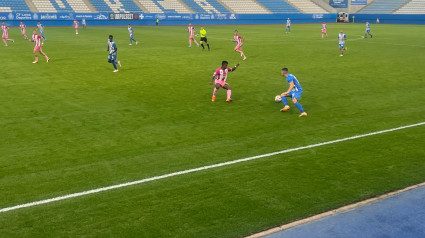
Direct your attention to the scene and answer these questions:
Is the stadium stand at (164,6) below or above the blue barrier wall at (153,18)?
above

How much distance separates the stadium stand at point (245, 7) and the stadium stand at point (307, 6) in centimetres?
984

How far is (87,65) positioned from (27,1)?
51683 millimetres

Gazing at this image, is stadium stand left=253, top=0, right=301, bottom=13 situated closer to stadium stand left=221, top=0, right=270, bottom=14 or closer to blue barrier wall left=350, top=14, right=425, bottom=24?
stadium stand left=221, top=0, right=270, bottom=14

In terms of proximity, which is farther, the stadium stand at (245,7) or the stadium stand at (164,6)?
the stadium stand at (245,7)

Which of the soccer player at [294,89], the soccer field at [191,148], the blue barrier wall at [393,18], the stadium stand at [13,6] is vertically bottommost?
the soccer field at [191,148]

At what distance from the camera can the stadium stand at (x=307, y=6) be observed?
86.9 m

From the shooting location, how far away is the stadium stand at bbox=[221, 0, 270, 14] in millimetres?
80062

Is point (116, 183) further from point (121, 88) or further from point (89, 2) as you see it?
point (89, 2)

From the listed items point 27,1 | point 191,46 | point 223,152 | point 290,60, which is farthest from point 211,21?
point 223,152

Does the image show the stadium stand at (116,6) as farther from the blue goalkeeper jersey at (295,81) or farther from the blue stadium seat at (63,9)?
the blue goalkeeper jersey at (295,81)

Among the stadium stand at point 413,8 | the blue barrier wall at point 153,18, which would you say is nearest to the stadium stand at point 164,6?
the blue barrier wall at point 153,18

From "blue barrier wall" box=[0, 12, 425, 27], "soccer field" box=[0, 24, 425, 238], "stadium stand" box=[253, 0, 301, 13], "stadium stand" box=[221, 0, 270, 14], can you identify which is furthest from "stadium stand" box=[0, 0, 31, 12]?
"soccer field" box=[0, 24, 425, 238]

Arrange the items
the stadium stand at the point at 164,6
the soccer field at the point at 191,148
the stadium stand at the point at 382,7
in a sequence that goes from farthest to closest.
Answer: the stadium stand at the point at 382,7 < the stadium stand at the point at 164,6 < the soccer field at the point at 191,148

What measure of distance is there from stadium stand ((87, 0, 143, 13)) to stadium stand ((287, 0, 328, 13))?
35851 mm
